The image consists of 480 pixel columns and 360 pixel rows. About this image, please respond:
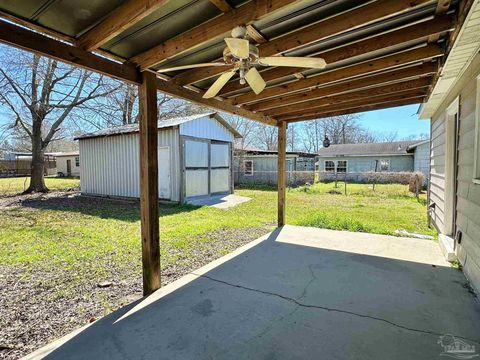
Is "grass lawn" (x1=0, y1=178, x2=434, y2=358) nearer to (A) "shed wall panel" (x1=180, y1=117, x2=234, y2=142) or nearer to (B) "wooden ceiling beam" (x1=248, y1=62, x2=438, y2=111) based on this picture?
(B) "wooden ceiling beam" (x1=248, y1=62, x2=438, y2=111)

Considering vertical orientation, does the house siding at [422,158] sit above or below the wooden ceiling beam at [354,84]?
below

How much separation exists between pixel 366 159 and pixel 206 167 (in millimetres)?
13431

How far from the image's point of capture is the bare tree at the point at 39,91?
10.8 meters

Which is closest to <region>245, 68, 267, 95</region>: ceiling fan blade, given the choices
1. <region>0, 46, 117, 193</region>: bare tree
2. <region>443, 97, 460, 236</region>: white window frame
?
<region>443, 97, 460, 236</region>: white window frame

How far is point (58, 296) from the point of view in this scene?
9.68 ft

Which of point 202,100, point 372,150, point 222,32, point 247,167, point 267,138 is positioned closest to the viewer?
point 222,32

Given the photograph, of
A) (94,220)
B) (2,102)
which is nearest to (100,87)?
(2,102)

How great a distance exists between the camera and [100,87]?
12.7 meters

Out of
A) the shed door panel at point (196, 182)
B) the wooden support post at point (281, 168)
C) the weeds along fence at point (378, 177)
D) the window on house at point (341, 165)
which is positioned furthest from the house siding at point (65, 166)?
the wooden support post at point (281, 168)

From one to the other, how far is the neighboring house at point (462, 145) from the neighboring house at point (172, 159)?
7.13 metres

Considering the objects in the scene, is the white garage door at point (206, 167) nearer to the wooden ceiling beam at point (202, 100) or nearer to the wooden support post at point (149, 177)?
the wooden ceiling beam at point (202, 100)

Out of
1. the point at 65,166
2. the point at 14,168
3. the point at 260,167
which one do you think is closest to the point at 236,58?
the point at 260,167

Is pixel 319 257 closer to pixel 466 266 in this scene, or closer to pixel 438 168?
pixel 466 266

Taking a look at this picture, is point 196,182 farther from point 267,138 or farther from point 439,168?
point 267,138
